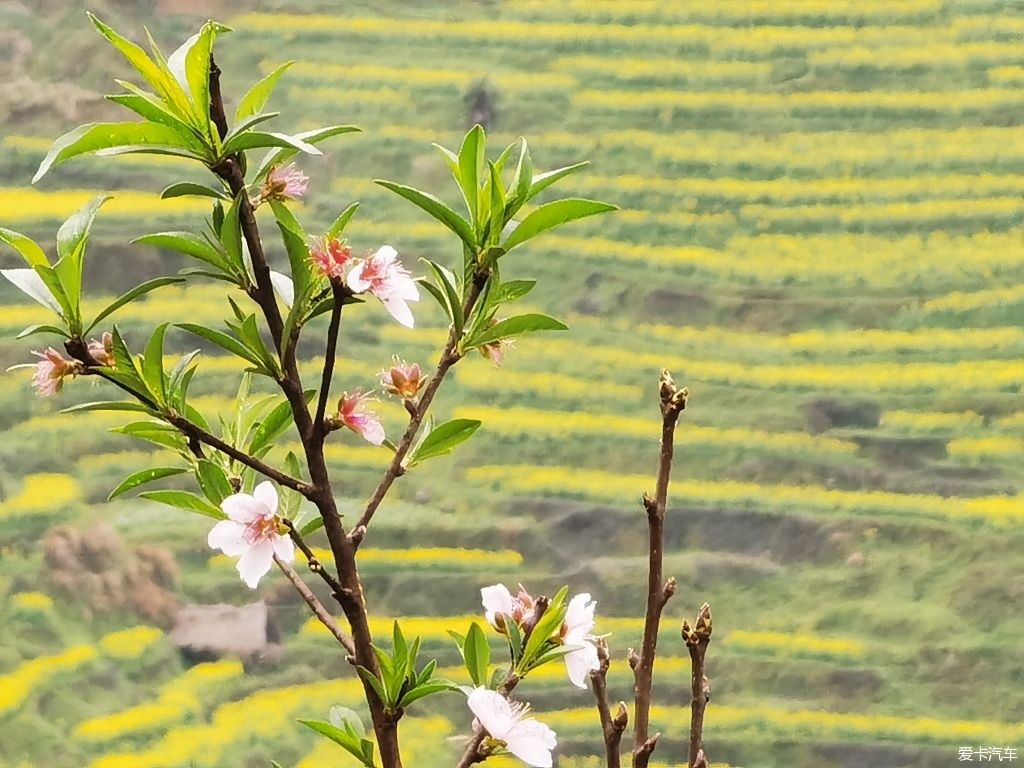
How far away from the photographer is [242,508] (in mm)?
436

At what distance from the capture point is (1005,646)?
1042 mm

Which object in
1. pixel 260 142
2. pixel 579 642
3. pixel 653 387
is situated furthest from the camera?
pixel 653 387

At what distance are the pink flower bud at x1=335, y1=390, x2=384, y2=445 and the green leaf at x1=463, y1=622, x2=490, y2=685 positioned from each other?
0.13 meters

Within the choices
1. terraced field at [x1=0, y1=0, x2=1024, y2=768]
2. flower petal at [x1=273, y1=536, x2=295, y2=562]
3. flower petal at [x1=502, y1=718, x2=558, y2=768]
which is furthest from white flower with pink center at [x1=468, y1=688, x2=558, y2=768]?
terraced field at [x1=0, y1=0, x2=1024, y2=768]

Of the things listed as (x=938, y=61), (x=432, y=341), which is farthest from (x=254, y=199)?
(x=938, y=61)

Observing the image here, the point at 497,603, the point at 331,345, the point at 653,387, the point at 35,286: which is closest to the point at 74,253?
the point at 35,286

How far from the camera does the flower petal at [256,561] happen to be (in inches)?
17.2

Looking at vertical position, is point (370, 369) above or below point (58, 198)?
below

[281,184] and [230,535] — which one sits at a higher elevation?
[281,184]

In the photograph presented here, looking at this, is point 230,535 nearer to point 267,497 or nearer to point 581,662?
point 267,497

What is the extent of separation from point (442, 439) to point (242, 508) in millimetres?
117

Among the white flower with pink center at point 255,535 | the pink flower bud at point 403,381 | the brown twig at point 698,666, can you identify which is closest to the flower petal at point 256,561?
the white flower with pink center at point 255,535

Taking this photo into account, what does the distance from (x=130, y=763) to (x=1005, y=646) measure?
96cm

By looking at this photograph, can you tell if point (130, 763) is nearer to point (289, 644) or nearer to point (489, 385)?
point (289, 644)
